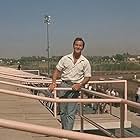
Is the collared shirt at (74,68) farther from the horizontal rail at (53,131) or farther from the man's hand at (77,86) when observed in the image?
the horizontal rail at (53,131)

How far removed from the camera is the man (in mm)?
5625

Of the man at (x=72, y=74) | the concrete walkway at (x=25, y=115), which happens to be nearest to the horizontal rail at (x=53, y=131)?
the man at (x=72, y=74)

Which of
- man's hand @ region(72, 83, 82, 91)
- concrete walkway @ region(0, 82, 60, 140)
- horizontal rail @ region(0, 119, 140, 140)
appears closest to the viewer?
horizontal rail @ region(0, 119, 140, 140)

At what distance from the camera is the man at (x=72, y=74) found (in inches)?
221

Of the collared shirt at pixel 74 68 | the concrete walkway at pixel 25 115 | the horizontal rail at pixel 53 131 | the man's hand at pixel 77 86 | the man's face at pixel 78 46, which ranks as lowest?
the concrete walkway at pixel 25 115

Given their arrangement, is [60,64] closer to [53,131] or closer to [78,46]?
[78,46]

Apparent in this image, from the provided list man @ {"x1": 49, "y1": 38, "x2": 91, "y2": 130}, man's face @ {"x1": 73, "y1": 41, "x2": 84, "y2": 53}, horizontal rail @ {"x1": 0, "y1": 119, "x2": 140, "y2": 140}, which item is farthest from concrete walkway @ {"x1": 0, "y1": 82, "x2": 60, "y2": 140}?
horizontal rail @ {"x1": 0, "y1": 119, "x2": 140, "y2": 140}

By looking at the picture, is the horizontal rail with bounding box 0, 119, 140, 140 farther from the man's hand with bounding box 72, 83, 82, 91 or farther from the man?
the man's hand with bounding box 72, 83, 82, 91

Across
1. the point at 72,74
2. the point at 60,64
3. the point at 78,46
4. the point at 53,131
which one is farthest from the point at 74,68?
the point at 53,131

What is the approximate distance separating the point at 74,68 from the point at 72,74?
97 mm

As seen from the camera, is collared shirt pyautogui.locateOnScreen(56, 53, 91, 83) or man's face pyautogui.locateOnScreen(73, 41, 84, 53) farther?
collared shirt pyautogui.locateOnScreen(56, 53, 91, 83)

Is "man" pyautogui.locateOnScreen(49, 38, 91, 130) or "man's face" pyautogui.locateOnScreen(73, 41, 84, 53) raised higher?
"man's face" pyautogui.locateOnScreen(73, 41, 84, 53)

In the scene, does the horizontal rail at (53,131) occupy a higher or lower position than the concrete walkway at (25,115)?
higher

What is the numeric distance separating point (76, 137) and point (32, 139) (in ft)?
12.0
